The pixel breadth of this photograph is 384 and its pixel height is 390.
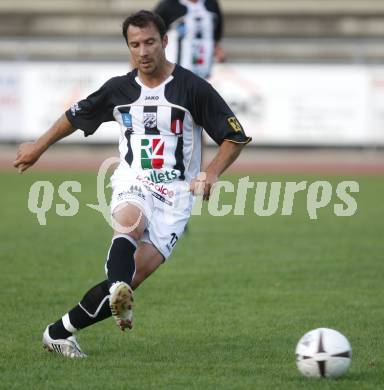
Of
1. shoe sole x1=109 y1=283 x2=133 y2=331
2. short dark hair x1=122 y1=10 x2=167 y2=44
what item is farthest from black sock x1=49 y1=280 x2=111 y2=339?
short dark hair x1=122 y1=10 x2=167 y2=44

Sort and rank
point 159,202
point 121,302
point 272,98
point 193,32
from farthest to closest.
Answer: point 272,98, point 193,32, point 159,202, point 121,302

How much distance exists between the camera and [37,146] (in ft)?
21.4

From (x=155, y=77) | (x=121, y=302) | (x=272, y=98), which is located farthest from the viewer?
(x=272, y=98)

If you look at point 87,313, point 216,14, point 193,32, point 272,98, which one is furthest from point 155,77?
point 272,98

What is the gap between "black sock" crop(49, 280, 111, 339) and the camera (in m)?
6.32

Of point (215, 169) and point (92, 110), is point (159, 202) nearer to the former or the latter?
point (215, 169)

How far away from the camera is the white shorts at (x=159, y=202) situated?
644 centimetres

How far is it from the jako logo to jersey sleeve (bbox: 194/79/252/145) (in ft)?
0.99

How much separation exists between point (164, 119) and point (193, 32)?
227 inches

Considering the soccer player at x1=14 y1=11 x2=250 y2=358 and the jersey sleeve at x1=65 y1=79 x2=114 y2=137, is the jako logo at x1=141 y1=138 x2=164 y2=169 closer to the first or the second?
the soccer player at x1=14 y1=11 x2=250 y2=358

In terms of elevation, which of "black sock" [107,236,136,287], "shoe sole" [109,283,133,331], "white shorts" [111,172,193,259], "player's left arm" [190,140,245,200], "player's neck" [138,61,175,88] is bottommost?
"shoe sole" [109,283,133,331]

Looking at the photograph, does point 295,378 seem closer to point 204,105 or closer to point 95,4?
point 204,105

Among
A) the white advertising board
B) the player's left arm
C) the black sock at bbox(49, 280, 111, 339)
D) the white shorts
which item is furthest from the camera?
the white advertising board

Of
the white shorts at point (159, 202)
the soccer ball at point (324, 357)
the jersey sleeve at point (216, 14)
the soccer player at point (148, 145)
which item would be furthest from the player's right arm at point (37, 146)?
the jersey sleeve at point (216, 14)
